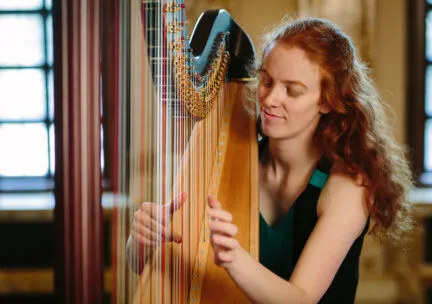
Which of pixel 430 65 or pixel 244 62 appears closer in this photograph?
pixel 244 62

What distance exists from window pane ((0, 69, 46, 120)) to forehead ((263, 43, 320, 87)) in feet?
7.34

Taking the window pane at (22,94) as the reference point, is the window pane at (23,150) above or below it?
below

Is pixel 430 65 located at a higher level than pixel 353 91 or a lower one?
higher

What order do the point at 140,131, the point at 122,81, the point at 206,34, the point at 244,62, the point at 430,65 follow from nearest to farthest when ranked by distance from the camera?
the point at 122,81 < the point at 140,131 < the point at 206,34 < the point at 244,62 < the point at 430,65

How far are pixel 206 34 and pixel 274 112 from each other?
0.30 m

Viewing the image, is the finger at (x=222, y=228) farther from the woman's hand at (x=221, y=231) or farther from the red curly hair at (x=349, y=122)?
the red curly hair at (x=349, y=122)

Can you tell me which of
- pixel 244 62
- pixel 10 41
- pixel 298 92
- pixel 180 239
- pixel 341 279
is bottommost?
pixel 341 279

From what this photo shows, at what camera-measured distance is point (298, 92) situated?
1.24 m

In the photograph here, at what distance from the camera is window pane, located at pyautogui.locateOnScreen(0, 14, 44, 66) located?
10.1 feet

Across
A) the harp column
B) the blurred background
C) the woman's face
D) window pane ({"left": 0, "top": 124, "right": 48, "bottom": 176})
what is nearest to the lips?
the woman's face

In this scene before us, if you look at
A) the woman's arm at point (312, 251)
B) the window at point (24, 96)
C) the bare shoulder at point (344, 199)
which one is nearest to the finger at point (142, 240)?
the woman's arm at point (312, 251)

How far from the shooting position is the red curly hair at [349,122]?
4.12 ft

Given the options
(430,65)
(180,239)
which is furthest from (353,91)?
(430,65)

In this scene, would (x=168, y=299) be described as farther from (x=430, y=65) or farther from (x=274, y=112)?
(x=430, y=65)
